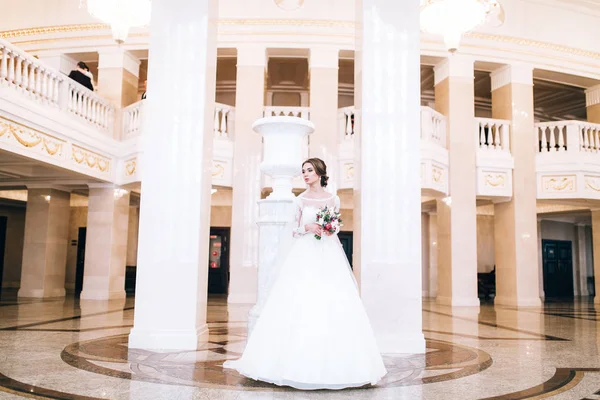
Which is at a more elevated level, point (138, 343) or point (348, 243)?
point (348, 243)

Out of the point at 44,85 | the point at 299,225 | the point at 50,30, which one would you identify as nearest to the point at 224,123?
the point at 44,85

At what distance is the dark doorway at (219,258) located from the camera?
1655 cm

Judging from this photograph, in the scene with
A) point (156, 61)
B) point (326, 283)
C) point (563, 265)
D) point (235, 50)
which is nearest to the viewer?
point (326, 283)

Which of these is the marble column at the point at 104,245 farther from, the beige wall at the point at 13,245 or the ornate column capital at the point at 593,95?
the ornate column capital at the point at 593,95

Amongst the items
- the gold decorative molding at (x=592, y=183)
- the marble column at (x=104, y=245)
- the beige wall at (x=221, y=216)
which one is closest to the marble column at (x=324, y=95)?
the marble column at (x=104, y=245)

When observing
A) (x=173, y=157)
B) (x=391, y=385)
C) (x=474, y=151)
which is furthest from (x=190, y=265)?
(x=474, y=151)

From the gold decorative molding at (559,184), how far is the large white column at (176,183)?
10.6 metres

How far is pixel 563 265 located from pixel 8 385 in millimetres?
20497

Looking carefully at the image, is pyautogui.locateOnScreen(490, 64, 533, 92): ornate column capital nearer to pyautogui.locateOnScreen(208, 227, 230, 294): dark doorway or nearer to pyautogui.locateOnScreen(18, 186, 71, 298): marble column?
pyautogui.locateOnScreen(208, 227, 230, 294): dark doorway

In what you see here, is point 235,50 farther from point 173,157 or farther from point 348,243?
point 173,157

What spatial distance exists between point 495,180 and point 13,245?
16.4m

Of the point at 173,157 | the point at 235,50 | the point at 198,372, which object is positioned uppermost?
the point at 235,50

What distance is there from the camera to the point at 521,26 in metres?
13.3

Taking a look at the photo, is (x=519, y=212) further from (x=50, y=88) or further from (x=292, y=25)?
(x=50, y=88)
